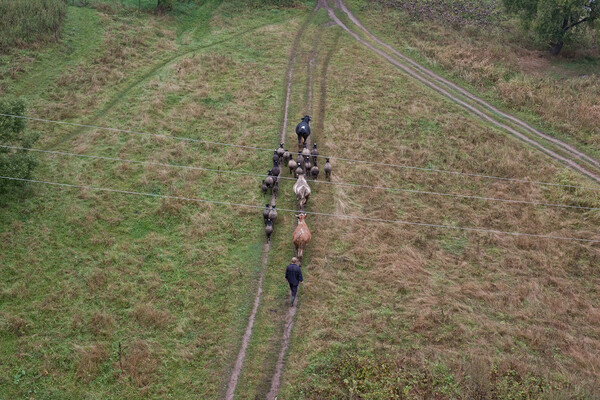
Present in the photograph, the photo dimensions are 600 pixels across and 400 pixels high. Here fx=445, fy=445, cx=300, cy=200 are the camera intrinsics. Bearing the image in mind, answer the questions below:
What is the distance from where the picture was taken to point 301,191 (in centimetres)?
2095

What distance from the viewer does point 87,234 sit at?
65.0ft

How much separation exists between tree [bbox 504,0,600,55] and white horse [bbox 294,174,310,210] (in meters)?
30.5

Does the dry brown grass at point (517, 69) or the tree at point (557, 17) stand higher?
the tree at point (557, 17)

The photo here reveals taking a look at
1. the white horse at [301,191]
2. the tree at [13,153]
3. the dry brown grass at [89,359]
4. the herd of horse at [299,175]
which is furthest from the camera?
the white horse at [301,191]

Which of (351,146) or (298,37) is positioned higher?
(298,37)

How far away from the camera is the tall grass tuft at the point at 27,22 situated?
32.5 metres

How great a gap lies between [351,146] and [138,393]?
17.6 metres

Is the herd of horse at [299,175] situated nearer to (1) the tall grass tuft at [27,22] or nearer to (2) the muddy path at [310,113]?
(2) the muddy path at [310,113]

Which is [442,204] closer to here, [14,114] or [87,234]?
[87,234]

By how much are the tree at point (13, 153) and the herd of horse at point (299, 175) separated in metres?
11.3

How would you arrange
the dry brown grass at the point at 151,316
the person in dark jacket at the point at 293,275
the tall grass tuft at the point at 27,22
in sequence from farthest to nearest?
the tall grass tuft at the point at 27,22, the person in dark jacket at the point at 293,275, the dry brown grass at the point at 151,316

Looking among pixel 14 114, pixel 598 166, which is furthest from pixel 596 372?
pixel 14 114

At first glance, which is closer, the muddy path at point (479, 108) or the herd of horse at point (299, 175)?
the herd of horse at point (299, 175)

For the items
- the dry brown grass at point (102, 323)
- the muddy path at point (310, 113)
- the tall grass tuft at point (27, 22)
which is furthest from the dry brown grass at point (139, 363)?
the tall grass tuft at point (27, 22)
